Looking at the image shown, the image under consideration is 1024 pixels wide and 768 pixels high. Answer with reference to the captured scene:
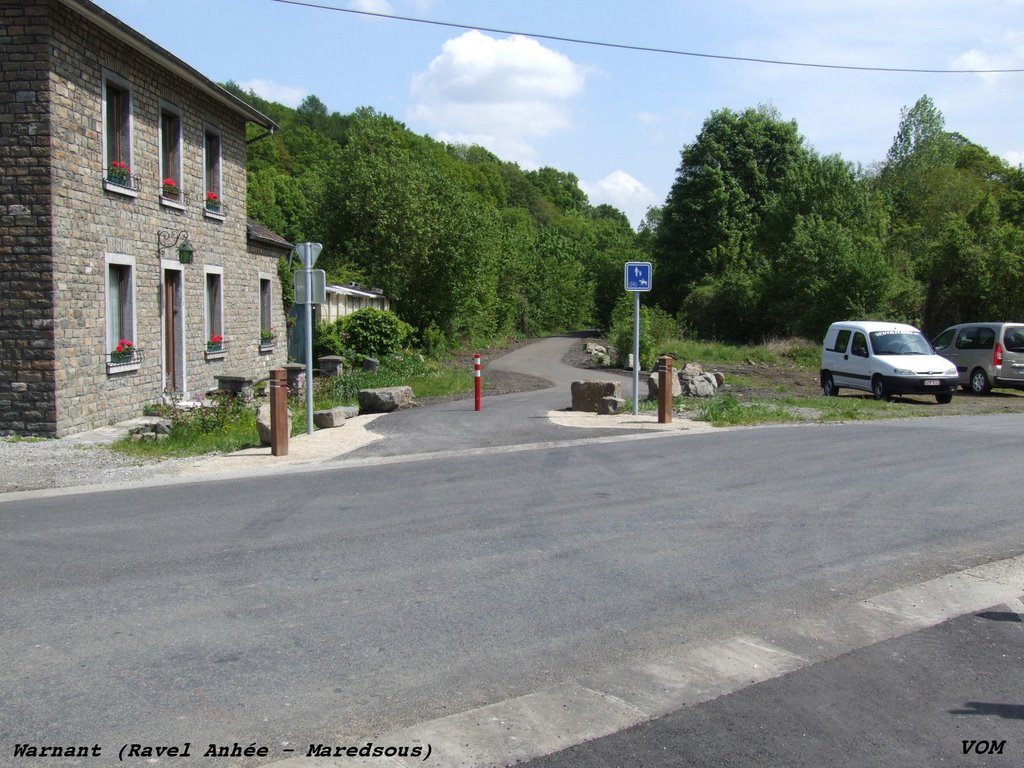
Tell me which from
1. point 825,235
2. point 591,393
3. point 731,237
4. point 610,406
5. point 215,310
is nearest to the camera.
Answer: point 610,406

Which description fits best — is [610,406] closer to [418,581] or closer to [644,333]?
[418,581]

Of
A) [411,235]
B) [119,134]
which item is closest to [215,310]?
[119,134]

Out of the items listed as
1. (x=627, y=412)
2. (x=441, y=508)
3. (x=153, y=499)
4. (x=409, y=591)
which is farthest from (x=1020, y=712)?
(x=627, y=412)

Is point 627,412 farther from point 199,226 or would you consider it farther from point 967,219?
point 967,219

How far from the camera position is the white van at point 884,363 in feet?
66.2

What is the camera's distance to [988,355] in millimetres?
23344

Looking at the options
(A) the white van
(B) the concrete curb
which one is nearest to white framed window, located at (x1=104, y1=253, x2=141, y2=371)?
(B) the concrete curb

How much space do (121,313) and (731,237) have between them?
40.4 m

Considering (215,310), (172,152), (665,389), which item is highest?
(172,152)

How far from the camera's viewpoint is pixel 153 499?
382 inches

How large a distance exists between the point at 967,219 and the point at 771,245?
35.5 ft

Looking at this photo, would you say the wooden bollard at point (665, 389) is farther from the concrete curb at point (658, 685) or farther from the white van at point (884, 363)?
the concrete curb at point (658, 685)

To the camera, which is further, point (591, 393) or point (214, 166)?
point (214, 166)

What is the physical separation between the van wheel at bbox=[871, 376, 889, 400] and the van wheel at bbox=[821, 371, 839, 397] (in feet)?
5.07
